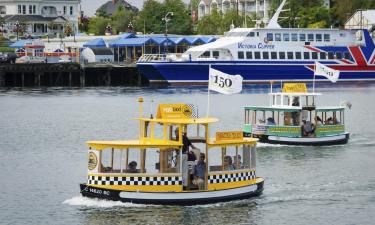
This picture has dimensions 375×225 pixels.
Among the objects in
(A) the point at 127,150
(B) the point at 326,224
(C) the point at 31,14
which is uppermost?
(C) the point at 31,14

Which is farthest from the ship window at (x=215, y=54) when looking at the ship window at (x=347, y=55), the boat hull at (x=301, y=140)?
the boat hull at (x=301, y=140)

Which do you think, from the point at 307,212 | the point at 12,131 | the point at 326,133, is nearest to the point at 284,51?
the point at 12,131

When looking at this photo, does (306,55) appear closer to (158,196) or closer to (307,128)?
(307,128)

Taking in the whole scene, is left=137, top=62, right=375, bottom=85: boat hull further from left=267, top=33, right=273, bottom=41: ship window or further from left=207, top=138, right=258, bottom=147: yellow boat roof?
left=207, top=138, right=258, bottom=147: yellow boat roof

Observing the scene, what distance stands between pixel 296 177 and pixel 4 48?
406 feet

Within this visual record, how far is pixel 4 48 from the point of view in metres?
162

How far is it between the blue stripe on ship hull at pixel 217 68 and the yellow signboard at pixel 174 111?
75843mm

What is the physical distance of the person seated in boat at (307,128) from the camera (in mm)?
53781

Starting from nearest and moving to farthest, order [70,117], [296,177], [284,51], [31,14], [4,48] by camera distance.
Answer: [296,177]
[70,117]
[284,51]
[4,48]
[31,14]

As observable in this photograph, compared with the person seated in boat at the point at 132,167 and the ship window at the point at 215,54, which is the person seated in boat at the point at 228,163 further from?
the ship window at the point at 215,54

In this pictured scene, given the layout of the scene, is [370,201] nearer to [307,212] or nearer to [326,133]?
[307,212]

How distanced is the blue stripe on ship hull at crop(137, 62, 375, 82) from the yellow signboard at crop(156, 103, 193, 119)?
2986 inches

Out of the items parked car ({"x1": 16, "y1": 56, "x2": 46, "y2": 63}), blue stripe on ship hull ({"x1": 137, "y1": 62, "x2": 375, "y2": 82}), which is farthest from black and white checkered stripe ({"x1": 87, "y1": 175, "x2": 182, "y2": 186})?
→ parked car ({"x1": 16, "y1": 56, "x2": 46, "y2": 63})

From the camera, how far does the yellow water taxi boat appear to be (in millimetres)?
34688
